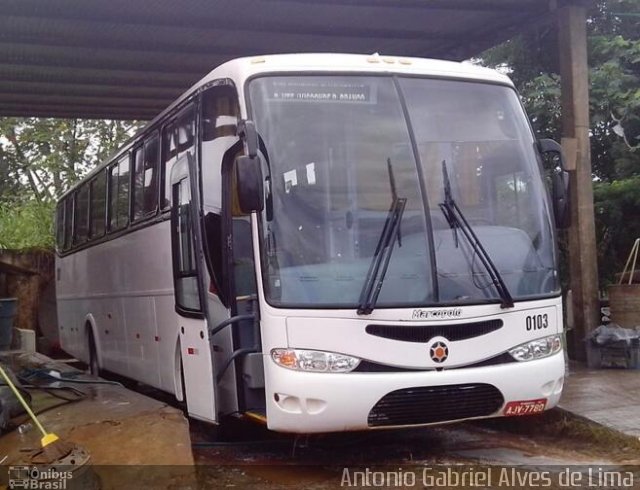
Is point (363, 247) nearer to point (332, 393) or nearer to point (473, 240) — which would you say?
point (473, 240)

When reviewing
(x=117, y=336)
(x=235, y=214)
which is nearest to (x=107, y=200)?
(x=117, y=336)

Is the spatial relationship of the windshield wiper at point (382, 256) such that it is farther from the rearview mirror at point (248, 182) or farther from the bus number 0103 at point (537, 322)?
the bus number 0103 at point (537, 322)

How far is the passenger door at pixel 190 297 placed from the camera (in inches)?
268

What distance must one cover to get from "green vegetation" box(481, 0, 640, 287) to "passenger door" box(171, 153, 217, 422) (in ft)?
25.7

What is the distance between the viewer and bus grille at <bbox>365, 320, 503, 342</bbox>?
5969 millimetres

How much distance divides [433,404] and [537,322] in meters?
1.14

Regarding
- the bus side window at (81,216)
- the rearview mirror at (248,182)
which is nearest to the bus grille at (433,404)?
the rearview mirror at (248,182)

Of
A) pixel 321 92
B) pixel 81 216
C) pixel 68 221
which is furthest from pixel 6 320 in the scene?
pixel 321 92

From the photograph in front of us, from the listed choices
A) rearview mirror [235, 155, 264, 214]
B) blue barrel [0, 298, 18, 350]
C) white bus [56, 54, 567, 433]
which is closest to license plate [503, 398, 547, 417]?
white bus [56, 54, 567, 433]

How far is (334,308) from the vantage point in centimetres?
594

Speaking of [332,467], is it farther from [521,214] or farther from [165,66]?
[165,66]

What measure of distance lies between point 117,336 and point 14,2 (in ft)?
14.3

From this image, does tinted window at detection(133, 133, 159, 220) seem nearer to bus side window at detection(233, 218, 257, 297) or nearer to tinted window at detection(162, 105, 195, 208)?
tinted window at detection(162, 105, 195, 208)

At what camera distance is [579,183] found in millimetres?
10531
